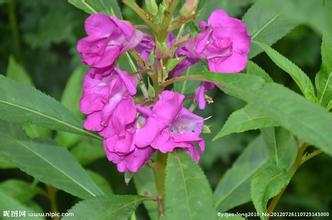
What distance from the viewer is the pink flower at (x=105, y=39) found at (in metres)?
1.52

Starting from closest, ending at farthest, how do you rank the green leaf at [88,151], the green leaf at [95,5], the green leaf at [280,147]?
1. the green leaf at [95,5]
2. the green leaf at [280,147]
3. the green leaf at [88,151]

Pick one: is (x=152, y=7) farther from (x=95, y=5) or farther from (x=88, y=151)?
(x=88, y=151)

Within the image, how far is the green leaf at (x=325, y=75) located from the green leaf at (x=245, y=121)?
28 centimetres

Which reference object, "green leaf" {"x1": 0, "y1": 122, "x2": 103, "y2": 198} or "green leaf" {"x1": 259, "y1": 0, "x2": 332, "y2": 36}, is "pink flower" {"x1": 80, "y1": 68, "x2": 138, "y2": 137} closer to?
"green leaf" {"x1": 0, "y1": 122, "x2": 103, "y2": 198}

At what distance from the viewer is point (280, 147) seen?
6.57 feet

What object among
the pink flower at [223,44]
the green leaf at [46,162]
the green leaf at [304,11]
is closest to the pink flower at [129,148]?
the pink flower at [223,44]

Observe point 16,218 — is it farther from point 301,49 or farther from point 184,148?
point 301,49

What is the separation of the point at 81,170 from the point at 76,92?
0.70m

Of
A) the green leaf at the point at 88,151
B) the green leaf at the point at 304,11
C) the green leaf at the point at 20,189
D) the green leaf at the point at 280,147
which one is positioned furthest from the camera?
the green leaf at the point at 88,151

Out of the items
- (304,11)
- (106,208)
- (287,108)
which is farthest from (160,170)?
(304,11)

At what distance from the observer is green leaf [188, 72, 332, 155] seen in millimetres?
1180

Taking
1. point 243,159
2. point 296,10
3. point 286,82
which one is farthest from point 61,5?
point 296,10

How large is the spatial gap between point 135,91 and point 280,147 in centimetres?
66

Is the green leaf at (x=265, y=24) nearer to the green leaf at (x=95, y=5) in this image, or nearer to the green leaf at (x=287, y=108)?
the green leaf at (x=95, y=5)
